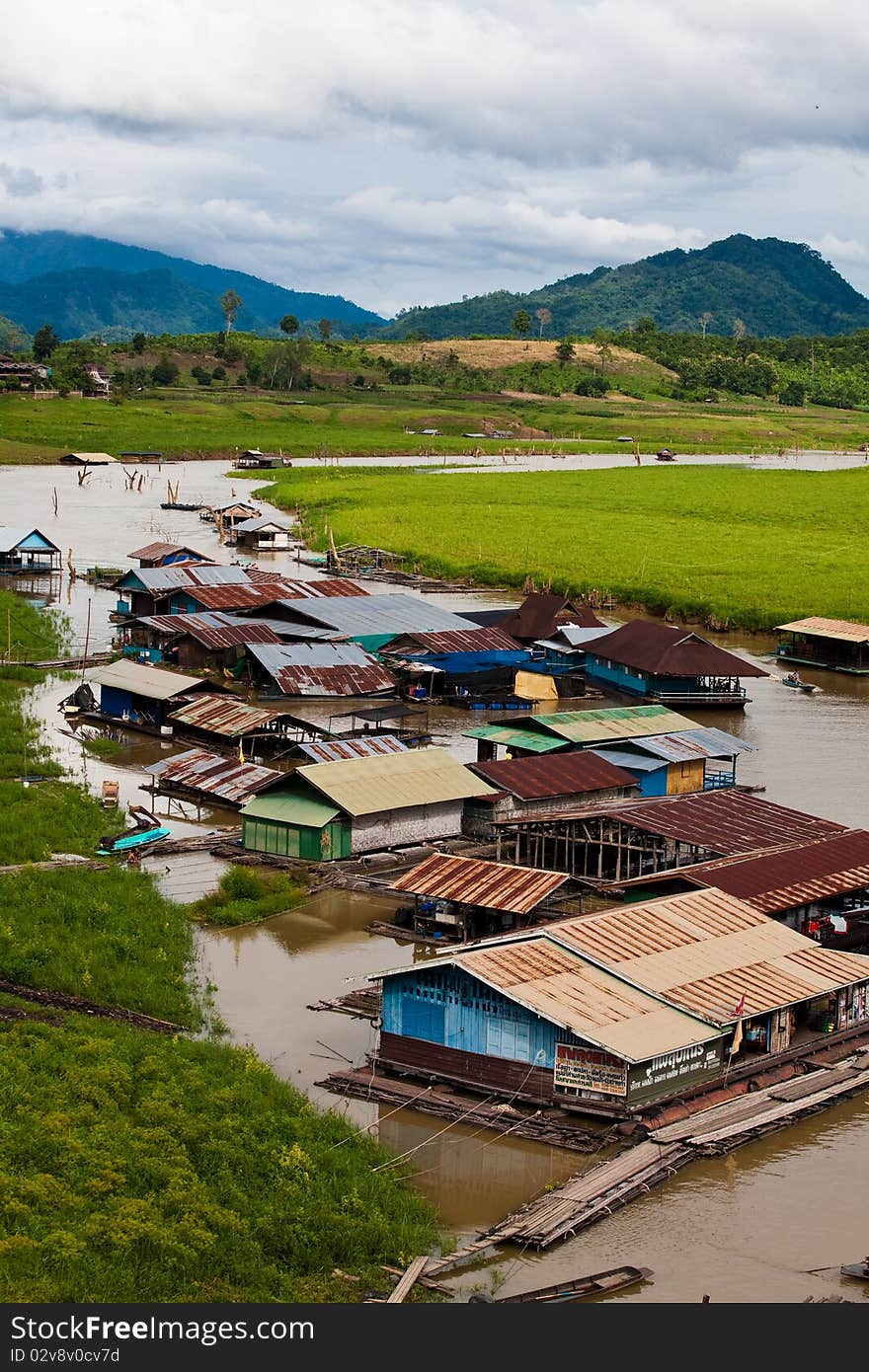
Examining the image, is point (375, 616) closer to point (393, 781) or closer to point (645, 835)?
point (393, 781)

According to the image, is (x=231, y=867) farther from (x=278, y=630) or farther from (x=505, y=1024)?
(x=278, y=630)

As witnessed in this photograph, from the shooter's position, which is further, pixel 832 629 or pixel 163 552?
pixel 163 552

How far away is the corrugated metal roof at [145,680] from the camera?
36.7 m

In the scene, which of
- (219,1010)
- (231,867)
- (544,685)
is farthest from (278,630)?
(219,1010)

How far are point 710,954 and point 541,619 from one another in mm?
25892

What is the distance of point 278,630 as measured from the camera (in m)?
44.0

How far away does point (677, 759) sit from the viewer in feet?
103

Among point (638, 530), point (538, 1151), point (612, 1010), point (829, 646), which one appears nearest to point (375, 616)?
point (829, 646)

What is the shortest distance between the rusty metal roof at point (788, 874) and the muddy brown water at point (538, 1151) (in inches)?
167

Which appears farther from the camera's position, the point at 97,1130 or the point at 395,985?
the point at 395,985

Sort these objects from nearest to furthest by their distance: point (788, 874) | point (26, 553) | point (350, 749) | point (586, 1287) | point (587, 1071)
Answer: point (586, 1287)
point (587, 1071)
point (788, 874)
point (350, 749)
point (26, 553)

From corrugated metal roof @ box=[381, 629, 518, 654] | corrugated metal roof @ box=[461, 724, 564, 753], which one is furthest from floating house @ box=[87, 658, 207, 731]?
corrugated metal roof @ box=[381, 629, 518, 654]

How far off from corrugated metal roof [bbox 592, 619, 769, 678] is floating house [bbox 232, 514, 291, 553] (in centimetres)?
2730

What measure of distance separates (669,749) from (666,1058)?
1367 cm
